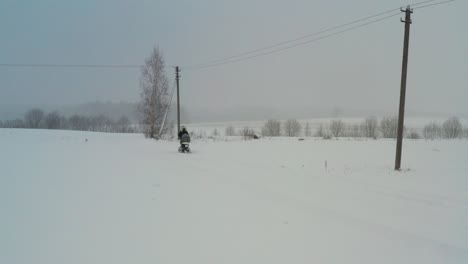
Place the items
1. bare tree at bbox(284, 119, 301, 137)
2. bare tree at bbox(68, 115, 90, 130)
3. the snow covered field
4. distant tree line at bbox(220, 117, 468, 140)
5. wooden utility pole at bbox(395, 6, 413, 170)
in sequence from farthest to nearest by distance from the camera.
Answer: bare tree at bbox(68, 115, 90, 130) < bare tree at bbox(284, 119, 301, 137) < distant tree line at bbox(220, 117, 468, 140) < wooden utility pole at bbox(395, 6, 413, 170) < the snow covered field

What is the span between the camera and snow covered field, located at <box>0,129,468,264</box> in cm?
506

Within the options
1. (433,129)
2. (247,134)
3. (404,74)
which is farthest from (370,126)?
(404,74)

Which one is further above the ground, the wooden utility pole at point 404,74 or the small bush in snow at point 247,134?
the wooden utility pole at point 404,74

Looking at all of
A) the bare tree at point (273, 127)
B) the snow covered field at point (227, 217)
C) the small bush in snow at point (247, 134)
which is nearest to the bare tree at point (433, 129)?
the bare tree at point (273, 127)

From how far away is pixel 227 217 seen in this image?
22.1 feet

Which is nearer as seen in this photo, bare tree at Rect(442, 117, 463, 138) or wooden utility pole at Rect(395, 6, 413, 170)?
wooden utility pole at Rect(395, 6, 413, 170)

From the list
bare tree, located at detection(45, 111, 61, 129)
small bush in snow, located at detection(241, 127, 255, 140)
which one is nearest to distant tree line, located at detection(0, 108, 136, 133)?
bare tree, located at detection(45, 111, 61, 129)

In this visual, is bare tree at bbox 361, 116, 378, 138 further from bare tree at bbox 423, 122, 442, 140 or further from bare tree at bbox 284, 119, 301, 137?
bare tree at bbox 284, 119, 301, 137

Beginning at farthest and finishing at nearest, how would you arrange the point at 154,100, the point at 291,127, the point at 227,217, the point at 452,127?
the point at 291,127, the point at 452,127, the point at 154,100, the point at 227,217

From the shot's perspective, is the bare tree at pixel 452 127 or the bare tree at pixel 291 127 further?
the bare tree at pixel 291 127

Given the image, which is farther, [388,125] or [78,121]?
[78,121]

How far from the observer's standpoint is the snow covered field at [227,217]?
5059mm

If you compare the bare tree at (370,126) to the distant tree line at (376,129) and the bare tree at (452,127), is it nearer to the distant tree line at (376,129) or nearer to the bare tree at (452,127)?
the distant tree line at (376,129)

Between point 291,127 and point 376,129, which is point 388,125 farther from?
point 291,127
